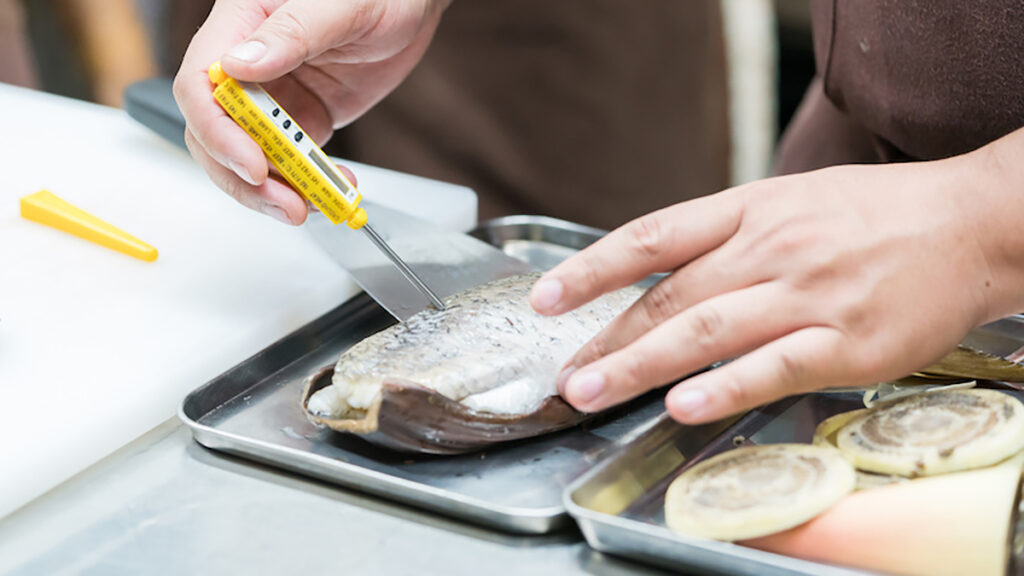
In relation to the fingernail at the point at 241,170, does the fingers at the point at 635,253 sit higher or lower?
lower

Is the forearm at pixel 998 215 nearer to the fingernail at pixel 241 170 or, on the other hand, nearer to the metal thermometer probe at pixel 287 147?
the metal thermometer probe at pixel 287 147

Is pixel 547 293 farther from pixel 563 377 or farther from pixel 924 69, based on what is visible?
pixel 924 69

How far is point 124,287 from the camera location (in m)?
1.02

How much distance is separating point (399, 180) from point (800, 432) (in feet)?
2.26

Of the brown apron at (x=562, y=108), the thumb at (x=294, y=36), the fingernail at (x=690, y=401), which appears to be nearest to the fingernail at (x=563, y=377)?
the fingernail at (x=690, y=401)

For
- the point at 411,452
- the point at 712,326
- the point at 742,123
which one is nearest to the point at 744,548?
the point at 712,326

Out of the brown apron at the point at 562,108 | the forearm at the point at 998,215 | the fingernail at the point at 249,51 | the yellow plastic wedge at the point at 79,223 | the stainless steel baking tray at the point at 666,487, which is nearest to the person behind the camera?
the stainless steel baking tray at the point at 666,487

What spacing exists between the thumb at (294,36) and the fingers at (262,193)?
0.33 ft

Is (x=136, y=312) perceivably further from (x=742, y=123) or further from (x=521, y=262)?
(x=742, y=123)

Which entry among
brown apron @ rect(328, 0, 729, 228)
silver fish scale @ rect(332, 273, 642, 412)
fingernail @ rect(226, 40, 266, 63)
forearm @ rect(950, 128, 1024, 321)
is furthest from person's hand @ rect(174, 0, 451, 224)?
brown apron @ rect(328, 0, 729, 228)

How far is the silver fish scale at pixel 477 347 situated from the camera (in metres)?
0.77

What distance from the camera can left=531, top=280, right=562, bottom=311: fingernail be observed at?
0.75 metres

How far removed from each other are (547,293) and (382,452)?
17 centimetres

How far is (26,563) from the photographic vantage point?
0.70 meters
